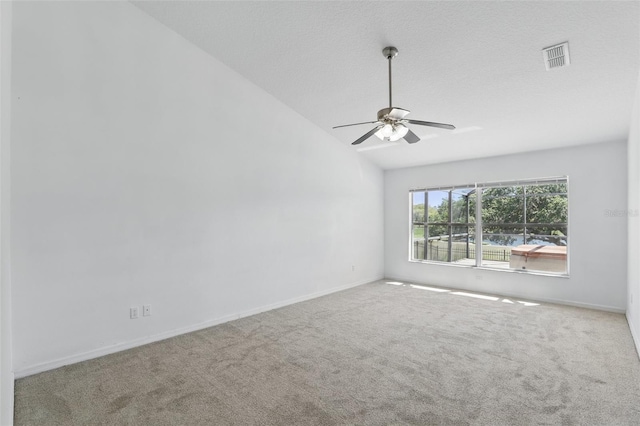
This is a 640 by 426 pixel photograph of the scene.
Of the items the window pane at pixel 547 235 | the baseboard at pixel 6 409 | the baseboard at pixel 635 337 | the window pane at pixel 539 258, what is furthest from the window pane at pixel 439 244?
the baseboard at pixel 6 409

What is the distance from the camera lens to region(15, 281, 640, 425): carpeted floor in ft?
7.21

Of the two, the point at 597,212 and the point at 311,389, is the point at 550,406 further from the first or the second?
the point at 597,212

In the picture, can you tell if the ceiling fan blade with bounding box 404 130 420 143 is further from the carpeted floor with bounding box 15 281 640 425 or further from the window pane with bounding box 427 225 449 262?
the window pane with bounding box 427 225 449 262

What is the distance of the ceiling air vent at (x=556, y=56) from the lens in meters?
2.80

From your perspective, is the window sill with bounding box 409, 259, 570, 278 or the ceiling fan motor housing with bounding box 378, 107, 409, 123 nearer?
the ceiling fan motor housing with bounding box 378, 107, 409, 123

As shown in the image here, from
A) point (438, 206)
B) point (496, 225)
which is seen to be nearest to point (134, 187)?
point (438, 206)

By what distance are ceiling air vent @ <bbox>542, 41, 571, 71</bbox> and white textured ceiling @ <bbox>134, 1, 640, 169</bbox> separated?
60mm

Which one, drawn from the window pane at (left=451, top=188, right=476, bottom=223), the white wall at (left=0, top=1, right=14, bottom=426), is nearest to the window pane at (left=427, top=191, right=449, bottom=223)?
the window pane at (left=451, top=188, right=476, bottom=223)

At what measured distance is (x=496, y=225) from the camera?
18.6ft

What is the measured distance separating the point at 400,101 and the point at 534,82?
4.69ft

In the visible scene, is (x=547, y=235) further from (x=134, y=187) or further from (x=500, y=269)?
(x=134, y=187)

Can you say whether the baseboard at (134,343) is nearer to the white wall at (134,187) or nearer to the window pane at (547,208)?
the white wall at (134,187)

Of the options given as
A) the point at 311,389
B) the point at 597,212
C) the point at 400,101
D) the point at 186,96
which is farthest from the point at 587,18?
the point at 186,96

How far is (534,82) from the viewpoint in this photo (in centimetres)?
336
